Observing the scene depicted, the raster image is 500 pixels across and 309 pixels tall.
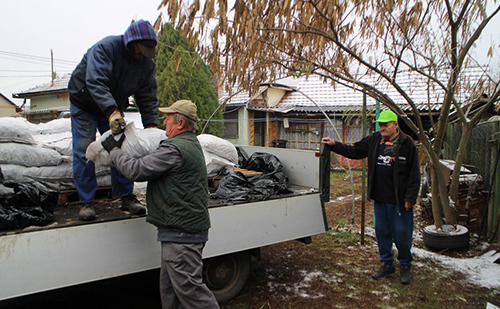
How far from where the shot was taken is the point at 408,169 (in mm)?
3598

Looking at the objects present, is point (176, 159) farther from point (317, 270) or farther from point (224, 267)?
point (317, 270)

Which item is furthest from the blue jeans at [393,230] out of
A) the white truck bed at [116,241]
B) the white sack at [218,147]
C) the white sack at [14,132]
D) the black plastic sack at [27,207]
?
the white sack at [14,132]

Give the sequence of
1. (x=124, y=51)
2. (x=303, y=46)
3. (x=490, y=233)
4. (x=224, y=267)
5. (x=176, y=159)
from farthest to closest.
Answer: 1. (x=490, y=233)
2. (x=303, y=46)
3. (x=224, y=267)
4. (x=124, y=51)
5. (x=176, y=159)

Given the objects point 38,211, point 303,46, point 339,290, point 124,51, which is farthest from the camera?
point 303,46

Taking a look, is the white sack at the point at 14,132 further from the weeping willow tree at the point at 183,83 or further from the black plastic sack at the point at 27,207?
the weeping willow tree at the point at 183,83

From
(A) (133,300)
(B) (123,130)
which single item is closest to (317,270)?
(A) (133,300)

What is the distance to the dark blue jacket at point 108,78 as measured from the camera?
2.55 meters

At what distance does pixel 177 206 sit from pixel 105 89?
105 centimetres

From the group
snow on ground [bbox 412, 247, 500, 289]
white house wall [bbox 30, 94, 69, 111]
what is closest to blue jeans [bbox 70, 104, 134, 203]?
snow on ground [bbox 412, 247, 500, 289]

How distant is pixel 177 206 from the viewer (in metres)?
2.23

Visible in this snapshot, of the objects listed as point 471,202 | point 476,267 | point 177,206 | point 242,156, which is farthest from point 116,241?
point 471,202

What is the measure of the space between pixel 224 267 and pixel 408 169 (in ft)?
6.78

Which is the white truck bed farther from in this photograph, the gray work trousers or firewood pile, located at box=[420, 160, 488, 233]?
firewood pile, located at box=[420, 160, 488, 233]

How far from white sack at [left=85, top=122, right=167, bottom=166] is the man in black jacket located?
1906 mm
